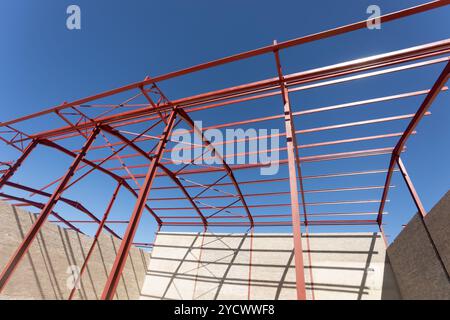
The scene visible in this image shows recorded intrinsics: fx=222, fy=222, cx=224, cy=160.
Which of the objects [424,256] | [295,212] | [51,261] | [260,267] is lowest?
[295,212]

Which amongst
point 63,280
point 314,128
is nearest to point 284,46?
point 314,128

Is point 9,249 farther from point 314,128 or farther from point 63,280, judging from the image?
point 314,128

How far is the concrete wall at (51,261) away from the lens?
10852 mm

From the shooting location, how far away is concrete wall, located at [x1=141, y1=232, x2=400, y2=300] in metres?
13.4

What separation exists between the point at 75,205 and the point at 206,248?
34.4 feet

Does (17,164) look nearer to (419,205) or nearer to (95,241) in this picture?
(95,241)

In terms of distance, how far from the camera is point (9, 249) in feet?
35.3

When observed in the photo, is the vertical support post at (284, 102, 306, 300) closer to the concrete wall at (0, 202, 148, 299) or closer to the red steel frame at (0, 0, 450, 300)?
the red steel frame at (0, 0, 450, 300)

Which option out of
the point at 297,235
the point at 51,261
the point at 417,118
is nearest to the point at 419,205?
the point at 417,118

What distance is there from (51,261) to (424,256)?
18121mm

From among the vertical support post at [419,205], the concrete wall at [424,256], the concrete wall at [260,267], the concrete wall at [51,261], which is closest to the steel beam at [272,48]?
the concrete wall at [424,256]

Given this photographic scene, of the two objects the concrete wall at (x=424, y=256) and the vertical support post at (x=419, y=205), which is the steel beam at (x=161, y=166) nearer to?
the concrete wall at (x=424, y=256)

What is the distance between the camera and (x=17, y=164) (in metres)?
11.7

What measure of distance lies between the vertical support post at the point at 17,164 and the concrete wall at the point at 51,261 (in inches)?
54.0
